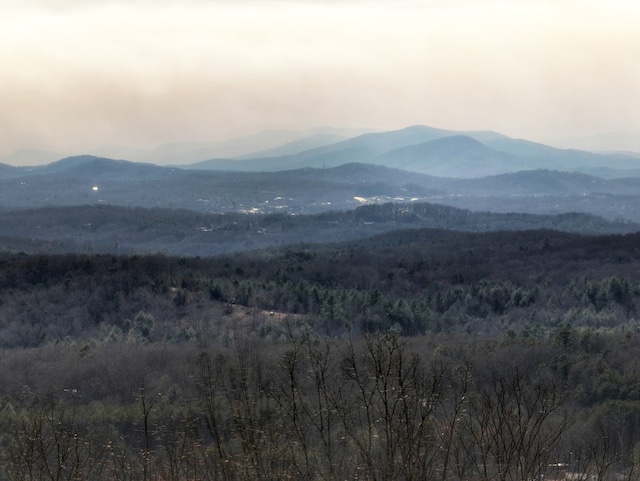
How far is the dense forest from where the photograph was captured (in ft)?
44.1

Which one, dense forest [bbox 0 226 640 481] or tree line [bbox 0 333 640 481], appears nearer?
tree line [bbox 0 333 640 481]

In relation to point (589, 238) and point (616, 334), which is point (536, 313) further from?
point (589, 238)

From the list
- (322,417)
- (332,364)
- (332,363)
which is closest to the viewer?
(322,417)

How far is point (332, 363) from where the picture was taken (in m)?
42.2

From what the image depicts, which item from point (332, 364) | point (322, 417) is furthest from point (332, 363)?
point (322, 417)

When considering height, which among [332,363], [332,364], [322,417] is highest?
[322,417]

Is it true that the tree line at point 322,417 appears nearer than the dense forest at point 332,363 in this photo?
Yes

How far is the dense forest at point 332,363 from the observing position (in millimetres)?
13438

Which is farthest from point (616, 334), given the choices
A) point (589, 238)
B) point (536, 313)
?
point (589, 238)

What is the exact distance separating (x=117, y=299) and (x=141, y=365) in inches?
1357

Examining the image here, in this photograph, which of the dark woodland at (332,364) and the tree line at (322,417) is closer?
the tree line at (322,417)

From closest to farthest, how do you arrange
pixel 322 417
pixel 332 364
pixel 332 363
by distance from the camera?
pixel 322 417 → pixel 332 364 → pixel 332 363

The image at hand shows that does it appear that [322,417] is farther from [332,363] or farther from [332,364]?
[332,363]

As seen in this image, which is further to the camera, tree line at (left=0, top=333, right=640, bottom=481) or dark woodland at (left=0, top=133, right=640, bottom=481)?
dark woodland at (left=0, top=133, right=640, bottom=481)
